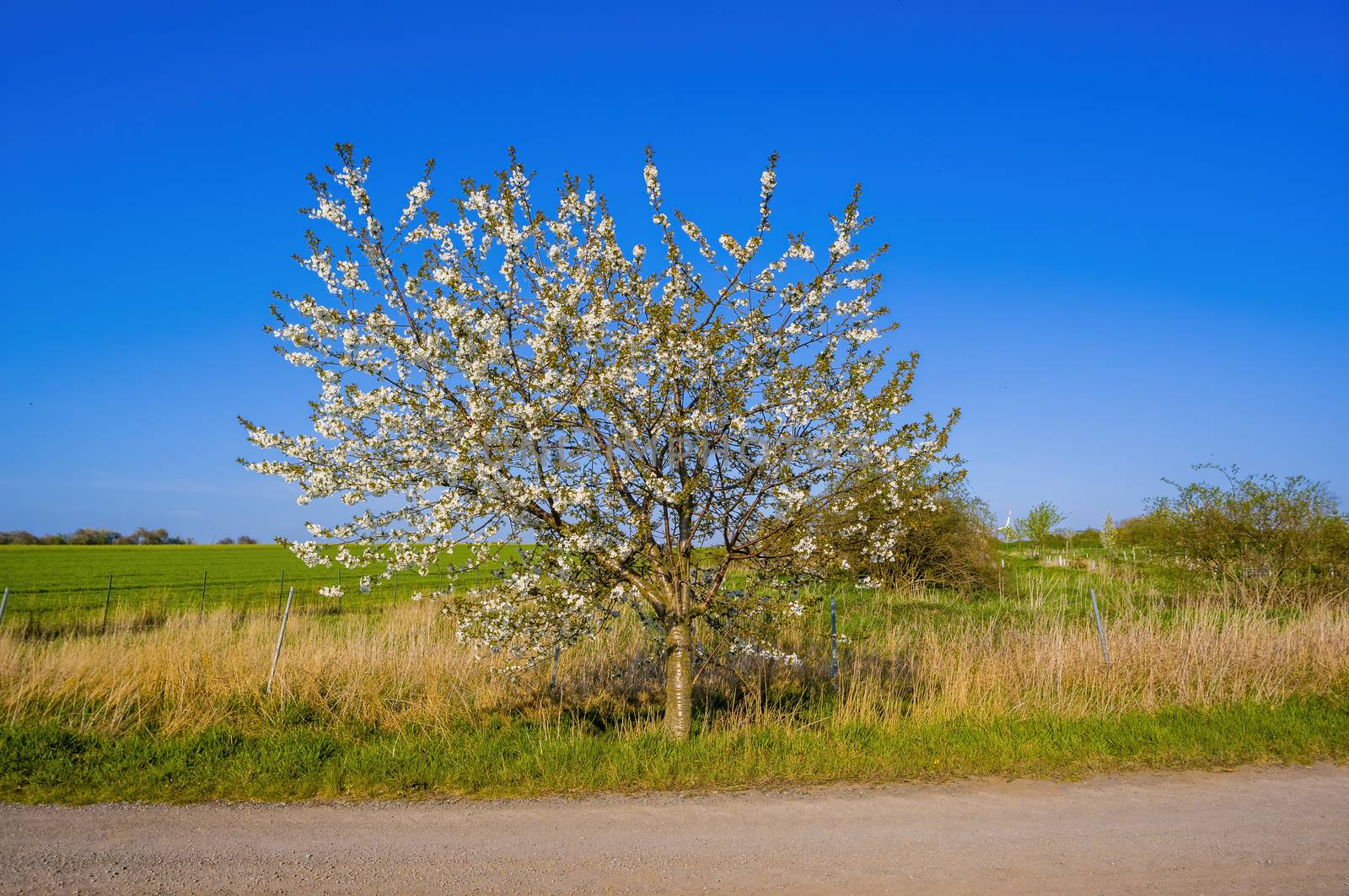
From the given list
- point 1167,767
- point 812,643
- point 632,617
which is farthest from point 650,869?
point 632,617

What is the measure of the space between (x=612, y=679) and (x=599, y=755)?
11.6ft

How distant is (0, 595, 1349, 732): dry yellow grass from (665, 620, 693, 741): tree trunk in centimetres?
102

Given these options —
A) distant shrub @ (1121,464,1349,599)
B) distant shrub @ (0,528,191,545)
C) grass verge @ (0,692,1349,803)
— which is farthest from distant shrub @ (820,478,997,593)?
distant shrub @ (0,528,191,545)

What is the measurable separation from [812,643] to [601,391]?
7875 millimetres

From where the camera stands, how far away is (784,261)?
871 cm

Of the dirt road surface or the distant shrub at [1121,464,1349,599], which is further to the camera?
the distant shrub at [1121,464,1349,599]

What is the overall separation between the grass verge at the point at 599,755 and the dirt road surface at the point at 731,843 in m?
0.38

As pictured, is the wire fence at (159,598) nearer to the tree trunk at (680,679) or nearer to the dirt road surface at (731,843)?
the tree trunk at (680,679)

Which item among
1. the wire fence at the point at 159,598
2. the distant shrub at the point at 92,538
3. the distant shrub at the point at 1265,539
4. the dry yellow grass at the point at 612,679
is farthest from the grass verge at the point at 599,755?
the distant shrub at the point at 92,538

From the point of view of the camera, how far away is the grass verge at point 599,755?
7719mm

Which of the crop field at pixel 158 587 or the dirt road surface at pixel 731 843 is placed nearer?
the dirt road surface at pixel 731 843

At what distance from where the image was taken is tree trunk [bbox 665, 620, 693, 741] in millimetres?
8969

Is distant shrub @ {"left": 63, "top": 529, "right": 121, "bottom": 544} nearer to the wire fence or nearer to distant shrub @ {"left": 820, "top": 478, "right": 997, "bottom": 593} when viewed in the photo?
the wire fence

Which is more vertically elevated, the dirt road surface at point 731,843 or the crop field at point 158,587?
the crop field at point 158,587
